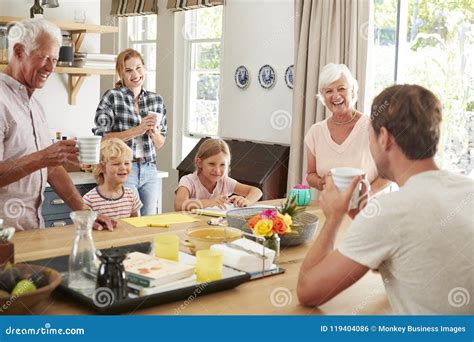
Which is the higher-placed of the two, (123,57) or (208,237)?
(123,57)

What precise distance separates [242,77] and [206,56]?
0.78 m

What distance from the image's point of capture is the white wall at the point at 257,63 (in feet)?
18.0

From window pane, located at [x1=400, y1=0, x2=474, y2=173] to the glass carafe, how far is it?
10.1 ft

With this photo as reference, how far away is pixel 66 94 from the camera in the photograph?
474cm

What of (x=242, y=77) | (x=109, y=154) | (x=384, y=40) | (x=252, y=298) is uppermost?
(x=384, y=40)

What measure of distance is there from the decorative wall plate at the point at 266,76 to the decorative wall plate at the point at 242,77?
190 millimetres

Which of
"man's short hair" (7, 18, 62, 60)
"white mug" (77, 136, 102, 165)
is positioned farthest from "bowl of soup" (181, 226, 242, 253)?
"man's short hair" (7, 18, 62, 60)

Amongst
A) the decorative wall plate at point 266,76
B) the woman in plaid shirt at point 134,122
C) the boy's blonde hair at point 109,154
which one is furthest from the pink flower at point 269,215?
the decorative wall plate at point 266,76

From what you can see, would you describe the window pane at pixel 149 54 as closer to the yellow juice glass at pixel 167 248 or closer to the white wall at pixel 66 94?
the white wall at pixel 66 94

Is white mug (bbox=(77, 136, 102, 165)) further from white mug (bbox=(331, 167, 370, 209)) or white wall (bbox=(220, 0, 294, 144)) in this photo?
white wall (bbox=(220, 0, 294, 144))

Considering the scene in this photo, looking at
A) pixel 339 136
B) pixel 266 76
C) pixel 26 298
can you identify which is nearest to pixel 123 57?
pixel 339 136

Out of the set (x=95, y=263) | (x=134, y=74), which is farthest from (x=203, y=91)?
(x=95, y=263)

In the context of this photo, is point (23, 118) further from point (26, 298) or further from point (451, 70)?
point (451, 70)

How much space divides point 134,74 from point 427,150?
2.65 metres
